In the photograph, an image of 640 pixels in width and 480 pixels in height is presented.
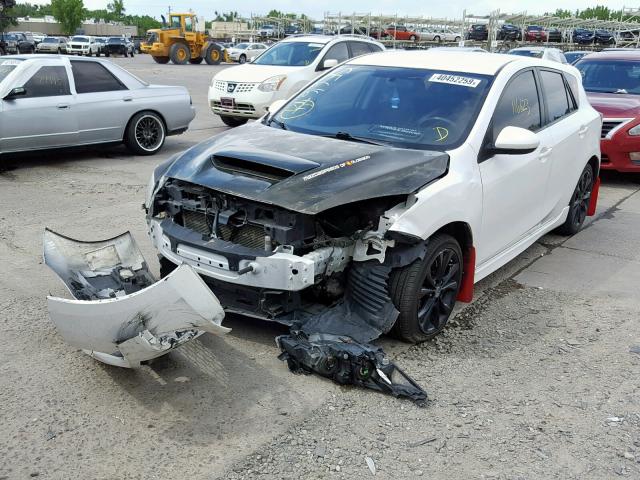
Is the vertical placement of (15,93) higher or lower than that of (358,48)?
lower

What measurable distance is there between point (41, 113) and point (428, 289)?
6.76 metres

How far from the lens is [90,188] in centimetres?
812

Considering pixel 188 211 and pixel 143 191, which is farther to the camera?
pixel 143 191

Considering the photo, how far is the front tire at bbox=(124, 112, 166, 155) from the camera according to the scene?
32.9 ft

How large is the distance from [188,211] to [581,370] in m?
2.63

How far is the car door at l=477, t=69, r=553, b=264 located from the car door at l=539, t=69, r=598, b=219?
167 millimetres

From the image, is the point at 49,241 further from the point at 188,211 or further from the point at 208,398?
the point at 208,398

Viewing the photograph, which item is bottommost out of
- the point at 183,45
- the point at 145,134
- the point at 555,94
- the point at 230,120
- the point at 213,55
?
the point at 213,55

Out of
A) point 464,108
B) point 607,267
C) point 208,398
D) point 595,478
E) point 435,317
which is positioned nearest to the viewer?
point 595,478

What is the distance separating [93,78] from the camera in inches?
377

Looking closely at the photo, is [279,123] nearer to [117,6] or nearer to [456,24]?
[456,24]

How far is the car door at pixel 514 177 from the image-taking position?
457cm

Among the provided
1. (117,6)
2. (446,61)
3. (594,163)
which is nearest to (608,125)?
(594,163)

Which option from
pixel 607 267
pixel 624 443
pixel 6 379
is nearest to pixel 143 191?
pixel 6 379
